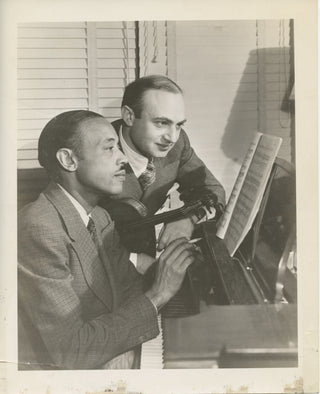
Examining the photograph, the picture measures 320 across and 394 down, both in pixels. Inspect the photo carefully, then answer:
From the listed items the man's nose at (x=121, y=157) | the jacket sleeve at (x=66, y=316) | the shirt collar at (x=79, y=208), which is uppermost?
the man's nose at (x=121, y=157)

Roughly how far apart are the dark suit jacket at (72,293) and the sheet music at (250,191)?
1.05 feet

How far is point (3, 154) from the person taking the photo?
6.17 feet

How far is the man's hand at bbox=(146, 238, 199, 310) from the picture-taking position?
1809mm

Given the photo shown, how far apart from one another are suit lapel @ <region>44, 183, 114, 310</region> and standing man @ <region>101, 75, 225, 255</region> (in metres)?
0.15

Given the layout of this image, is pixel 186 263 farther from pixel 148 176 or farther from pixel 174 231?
pixel 148 176

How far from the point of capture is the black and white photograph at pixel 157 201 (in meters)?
1.79

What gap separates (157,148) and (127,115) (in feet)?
0.44

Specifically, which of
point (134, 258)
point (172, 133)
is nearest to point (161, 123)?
point (172, 133)

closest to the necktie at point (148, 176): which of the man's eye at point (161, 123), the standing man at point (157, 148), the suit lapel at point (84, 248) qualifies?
the standing man at point (157, 148)

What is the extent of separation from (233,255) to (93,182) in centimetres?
47

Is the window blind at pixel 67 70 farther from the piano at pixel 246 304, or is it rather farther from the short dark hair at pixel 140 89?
the piano at pixel 246 304

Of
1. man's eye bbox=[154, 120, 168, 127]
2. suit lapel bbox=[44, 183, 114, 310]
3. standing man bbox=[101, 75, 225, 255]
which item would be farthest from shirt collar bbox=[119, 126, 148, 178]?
suit lapel bbox=[44, 183, 114, 310]

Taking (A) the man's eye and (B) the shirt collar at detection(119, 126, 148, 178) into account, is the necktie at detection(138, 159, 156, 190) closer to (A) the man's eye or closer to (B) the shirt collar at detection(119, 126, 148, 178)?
(B) the shirt collar at detection(119, 126, 148, 178)

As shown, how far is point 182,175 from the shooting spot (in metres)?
1.88
